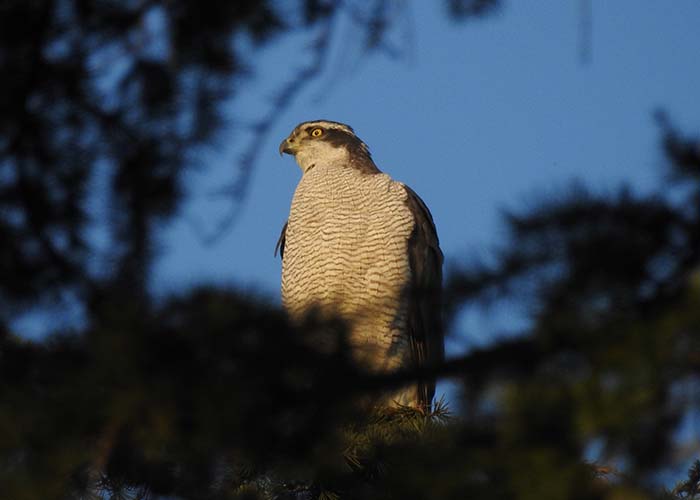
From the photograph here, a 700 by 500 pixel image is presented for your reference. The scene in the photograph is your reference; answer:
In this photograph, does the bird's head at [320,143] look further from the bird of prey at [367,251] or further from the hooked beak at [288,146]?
the bird of prey at [367,251]

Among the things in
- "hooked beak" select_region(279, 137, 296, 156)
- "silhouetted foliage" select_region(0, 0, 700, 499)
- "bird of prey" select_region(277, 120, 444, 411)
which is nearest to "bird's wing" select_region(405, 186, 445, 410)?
"bird of prey" select_region(277, 120, 444, 411)

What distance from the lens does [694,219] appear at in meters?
2.00

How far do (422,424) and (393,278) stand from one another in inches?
59.7

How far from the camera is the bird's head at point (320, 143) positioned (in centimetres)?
786

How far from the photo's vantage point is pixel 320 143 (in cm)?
799

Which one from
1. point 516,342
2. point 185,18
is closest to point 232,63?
point 185,18

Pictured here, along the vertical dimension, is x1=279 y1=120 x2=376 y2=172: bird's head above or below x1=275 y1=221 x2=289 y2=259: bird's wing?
above

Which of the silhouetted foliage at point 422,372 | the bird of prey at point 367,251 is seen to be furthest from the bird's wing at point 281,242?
the silhouetted foliage at point 422,372

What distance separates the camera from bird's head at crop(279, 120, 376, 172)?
786 cm

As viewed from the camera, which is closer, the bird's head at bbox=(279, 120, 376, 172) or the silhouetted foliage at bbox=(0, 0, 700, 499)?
the silhouetted foliage at bbox=(0, 0, 700, 499)

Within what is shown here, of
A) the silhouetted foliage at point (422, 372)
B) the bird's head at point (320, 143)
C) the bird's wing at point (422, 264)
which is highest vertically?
the bird's head at point (320, 143)

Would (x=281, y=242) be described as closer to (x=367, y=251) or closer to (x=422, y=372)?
(x=367, y=251)

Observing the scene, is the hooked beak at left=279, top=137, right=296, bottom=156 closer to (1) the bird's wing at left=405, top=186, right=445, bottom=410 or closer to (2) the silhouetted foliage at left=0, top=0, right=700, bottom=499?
(1) the bird's wing at left=405, top=186, right=445, bottom=410

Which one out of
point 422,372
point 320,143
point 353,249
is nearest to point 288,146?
point 320,143
